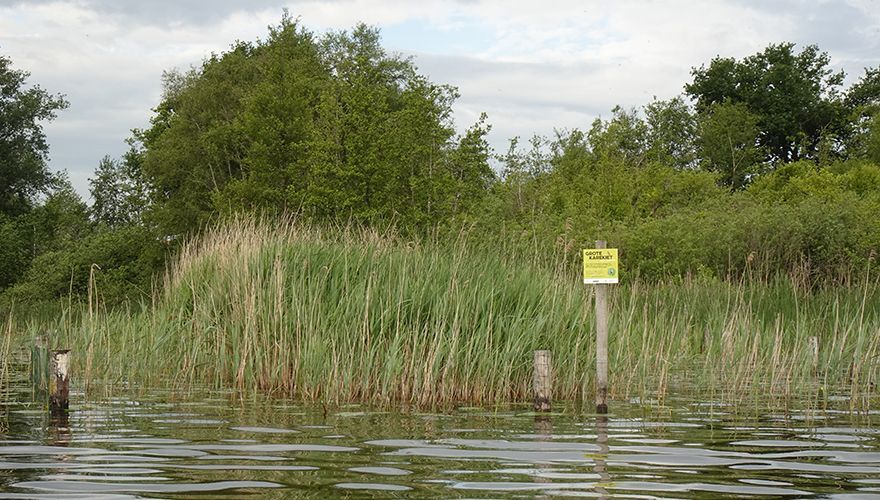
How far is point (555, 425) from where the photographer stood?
11.1 meters

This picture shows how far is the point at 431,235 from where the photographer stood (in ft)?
69.5

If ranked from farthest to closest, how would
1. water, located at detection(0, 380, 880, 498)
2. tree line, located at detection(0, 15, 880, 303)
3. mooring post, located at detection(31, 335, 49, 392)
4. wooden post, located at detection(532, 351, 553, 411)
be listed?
tree line, located at detection(0, 15, 880, 303)
mooring post, located at detection(31, 335, 49, 392)
wooden post, located at detection(532, 351, 553, 411)
water, located at detection(0, 380, 880, 498)

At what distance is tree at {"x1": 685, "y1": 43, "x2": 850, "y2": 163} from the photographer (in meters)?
67.6

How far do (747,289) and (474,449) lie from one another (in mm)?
12474

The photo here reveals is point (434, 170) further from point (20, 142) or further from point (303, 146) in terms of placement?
point (20, 142)

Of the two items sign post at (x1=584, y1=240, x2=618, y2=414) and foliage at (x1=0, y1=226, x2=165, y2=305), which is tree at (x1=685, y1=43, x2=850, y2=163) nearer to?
foliage at (x1=0, y1=226, x2=165, y2=305)

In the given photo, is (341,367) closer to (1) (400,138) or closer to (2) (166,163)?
(1) (400,138)

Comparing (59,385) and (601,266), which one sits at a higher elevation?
(601,266)

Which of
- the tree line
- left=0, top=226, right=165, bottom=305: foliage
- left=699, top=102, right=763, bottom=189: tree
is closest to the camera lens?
the tree line

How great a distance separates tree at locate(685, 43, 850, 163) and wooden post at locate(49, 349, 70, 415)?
5868cm

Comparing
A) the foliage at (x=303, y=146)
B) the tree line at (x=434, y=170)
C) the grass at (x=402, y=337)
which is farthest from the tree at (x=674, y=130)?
the grass at (x=402, y=337)

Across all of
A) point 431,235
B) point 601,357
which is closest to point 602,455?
point 601,357

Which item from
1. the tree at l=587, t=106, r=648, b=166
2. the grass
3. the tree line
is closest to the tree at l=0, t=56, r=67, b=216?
the tree line

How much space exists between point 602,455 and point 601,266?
331 cm
